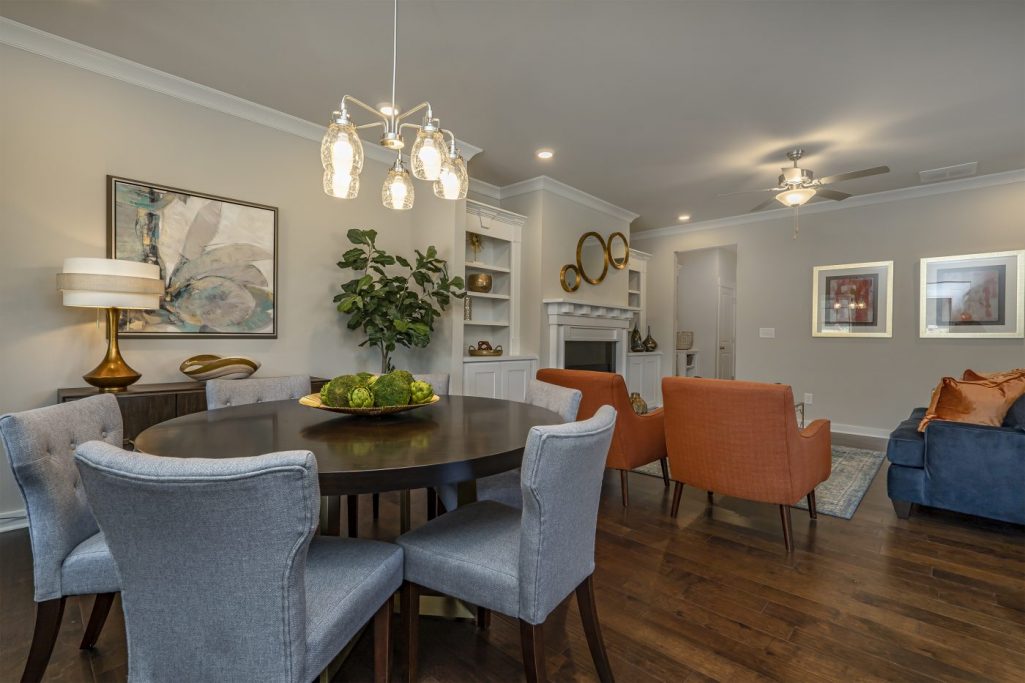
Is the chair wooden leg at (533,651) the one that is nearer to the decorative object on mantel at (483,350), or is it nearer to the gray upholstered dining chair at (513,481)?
the gray upholstered dining chair at (513,481)

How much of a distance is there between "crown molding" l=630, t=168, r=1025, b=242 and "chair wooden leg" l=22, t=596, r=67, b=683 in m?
6.65

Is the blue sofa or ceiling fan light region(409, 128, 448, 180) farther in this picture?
the blue sofa

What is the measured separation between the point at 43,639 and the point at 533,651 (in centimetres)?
136

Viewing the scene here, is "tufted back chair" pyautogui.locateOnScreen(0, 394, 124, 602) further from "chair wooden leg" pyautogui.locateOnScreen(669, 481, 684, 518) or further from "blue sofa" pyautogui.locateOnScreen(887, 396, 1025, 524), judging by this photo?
"blue sofa" pyautogui.locateOnScreen(887, 396, 1025, 524)

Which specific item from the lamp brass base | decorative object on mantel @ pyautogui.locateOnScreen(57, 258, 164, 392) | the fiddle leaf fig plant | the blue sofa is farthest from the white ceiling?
the blue sofa

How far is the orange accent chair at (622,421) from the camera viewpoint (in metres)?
2.93

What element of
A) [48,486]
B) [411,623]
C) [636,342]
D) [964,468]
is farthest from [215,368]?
[636,342]

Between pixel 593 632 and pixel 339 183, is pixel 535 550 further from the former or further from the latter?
pixel 339 183

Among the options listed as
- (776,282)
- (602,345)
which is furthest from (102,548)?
(776,282)

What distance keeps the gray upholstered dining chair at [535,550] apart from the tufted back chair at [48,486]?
0.92 meters

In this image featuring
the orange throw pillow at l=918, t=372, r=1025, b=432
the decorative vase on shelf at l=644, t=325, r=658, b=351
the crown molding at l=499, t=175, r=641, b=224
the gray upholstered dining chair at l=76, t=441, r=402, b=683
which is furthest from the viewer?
the decorative vase on shelf at l=644, t=325, r=658, b=351

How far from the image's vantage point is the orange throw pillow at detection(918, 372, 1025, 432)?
281 cm

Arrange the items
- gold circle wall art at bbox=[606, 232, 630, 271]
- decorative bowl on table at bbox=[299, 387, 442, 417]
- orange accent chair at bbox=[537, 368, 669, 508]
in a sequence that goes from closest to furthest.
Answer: decorative bowl on table at bbox=[299, 387, 442, 417]
orange accent chair at bbox=[537, 368, 669, 508]
gold circle wall art at bbox=[606, 232, 630, 271]

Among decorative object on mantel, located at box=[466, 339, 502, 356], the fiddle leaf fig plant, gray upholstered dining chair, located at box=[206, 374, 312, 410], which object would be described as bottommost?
gray upholstered dining chair, located at box=[206, 374, 312, 410]
